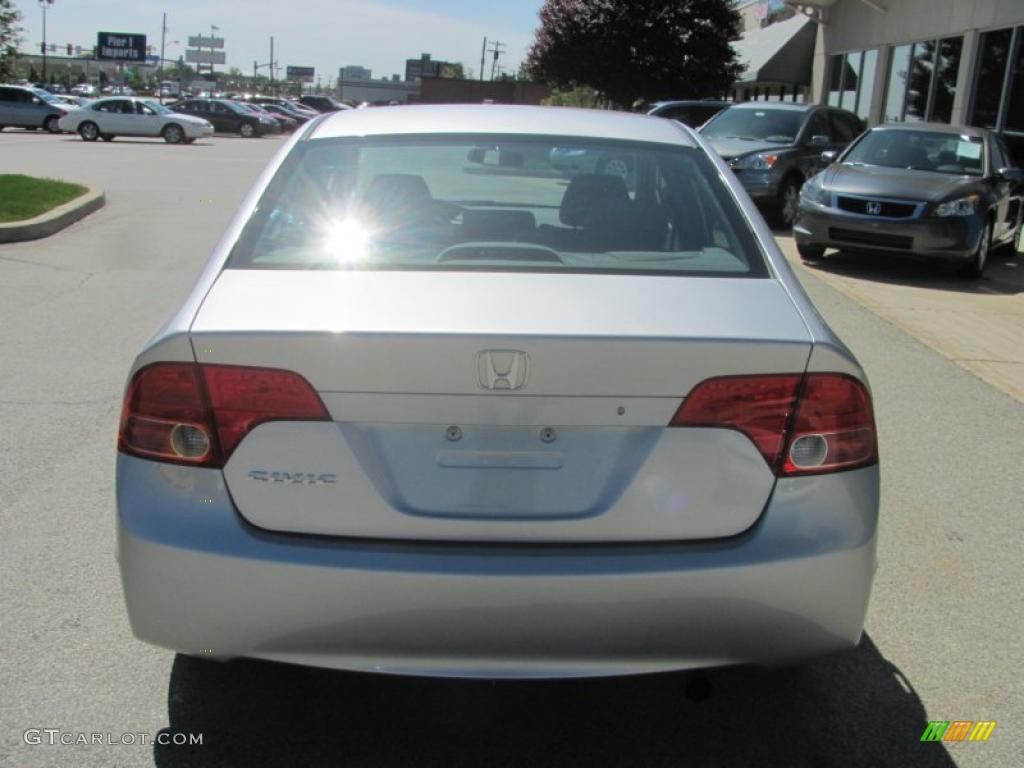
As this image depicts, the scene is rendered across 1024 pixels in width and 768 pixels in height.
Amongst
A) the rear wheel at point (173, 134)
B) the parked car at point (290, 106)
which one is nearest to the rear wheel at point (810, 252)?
the rear wheel at point (173, 134)

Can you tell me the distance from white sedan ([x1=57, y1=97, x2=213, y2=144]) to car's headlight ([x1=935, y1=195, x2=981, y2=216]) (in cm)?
3051

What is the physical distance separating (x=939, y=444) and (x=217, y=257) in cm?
412

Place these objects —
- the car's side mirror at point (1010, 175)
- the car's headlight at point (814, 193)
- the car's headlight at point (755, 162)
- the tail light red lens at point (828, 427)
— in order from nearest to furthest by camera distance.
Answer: the tail light red lens at point (828, 427)
the car's headlight at point (814, 193)
the car's side mirror at point (1010, 175)
the car's headlight at point (755, 162)

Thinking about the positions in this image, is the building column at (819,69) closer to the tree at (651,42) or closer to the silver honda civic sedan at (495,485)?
the tree at (651,42)

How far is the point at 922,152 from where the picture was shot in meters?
12.3

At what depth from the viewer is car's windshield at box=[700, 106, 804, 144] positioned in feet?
51.1

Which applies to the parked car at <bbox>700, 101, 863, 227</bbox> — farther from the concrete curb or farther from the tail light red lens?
the tail light red lens

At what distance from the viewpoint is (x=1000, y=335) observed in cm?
863

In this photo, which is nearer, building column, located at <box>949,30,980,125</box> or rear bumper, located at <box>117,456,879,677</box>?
rear bumper, located at <box>117,456,879,677</box>

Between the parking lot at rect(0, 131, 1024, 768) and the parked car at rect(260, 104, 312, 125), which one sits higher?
the parked car at rect(260, 104, 312, 125)

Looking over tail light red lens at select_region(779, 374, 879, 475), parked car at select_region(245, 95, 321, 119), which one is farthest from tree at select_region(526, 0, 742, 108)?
tail light red lens at select_region(779, 374, 879, 475)

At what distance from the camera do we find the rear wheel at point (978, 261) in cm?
1113

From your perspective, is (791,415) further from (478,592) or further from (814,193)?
(814,193)

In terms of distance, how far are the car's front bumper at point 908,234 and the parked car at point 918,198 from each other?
10mm
